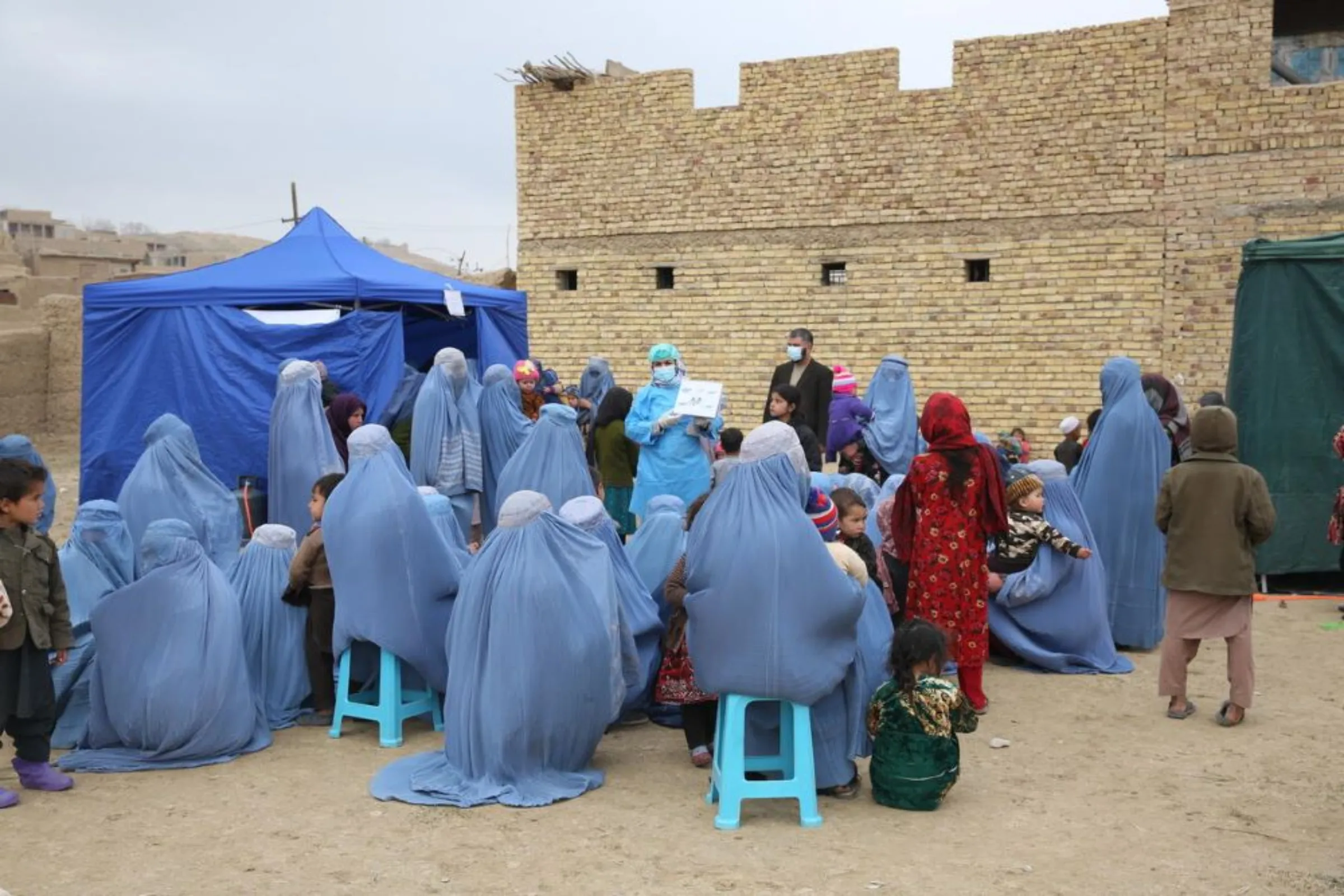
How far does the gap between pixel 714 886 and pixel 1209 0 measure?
9.96m

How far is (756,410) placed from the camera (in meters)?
13.5

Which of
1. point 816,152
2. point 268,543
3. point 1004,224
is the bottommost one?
point 268,543

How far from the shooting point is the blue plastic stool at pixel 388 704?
5.22 m

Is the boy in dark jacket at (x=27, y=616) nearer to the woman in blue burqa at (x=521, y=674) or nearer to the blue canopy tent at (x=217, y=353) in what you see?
the woman in blue burqa at (x=521, y=674)

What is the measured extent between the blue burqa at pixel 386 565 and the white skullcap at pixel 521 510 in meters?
0.73

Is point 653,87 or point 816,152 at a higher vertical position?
point 653,87

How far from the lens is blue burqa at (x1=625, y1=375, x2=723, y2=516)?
746cm

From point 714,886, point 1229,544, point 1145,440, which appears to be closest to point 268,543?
point 714,886

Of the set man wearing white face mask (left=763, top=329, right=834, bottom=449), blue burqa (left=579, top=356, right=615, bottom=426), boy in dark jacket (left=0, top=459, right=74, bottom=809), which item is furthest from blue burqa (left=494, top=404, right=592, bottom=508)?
boy in dark jacket (left=0, top=459, right=74, bottom=809)

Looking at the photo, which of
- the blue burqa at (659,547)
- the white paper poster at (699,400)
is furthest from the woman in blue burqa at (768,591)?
the white paper poster at (699,400)

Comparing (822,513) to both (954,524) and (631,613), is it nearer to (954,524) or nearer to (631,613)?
(954,524)

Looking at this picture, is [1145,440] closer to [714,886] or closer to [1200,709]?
[1200,709]

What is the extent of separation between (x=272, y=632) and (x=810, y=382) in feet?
12.5

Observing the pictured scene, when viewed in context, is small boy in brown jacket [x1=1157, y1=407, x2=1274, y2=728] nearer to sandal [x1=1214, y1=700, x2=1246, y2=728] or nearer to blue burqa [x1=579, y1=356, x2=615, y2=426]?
sandal [x1=1214, y1=700, x2=1246, y2=728]
